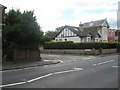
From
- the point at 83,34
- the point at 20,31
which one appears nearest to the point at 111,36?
the point at 83,34

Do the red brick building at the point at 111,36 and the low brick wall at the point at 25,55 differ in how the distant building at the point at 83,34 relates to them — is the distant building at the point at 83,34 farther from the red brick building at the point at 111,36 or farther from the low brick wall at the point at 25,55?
the low brick wall at the point at 25,55

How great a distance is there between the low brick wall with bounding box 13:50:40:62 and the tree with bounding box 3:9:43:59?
0.55 m

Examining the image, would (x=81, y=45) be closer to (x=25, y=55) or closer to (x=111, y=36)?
(x=25, y=55)

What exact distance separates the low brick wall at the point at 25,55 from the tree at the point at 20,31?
0.55m

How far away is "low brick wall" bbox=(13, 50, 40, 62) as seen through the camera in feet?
47.8

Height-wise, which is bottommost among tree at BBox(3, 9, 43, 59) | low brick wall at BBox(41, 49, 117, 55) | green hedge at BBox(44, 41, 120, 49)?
low brick wall at BBox(41, 49, 117, 55)

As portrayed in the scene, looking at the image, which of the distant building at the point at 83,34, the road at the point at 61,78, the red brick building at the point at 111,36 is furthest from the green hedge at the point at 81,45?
the red brick building at the point at 111,36

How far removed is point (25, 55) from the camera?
15.6m

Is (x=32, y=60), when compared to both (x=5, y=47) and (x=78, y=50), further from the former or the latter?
(x=78, y=50)

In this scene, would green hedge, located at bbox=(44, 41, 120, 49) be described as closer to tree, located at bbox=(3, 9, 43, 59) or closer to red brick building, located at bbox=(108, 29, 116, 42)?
tree, located at bbox=(3, 9, 43, 59)

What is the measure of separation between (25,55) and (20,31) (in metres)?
2.80

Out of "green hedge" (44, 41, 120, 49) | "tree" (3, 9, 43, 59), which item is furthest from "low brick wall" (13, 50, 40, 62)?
"green hedge" (44, 41, 120, 49)

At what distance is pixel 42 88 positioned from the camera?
6188mm

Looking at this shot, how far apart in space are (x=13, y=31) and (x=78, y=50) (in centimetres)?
1598
